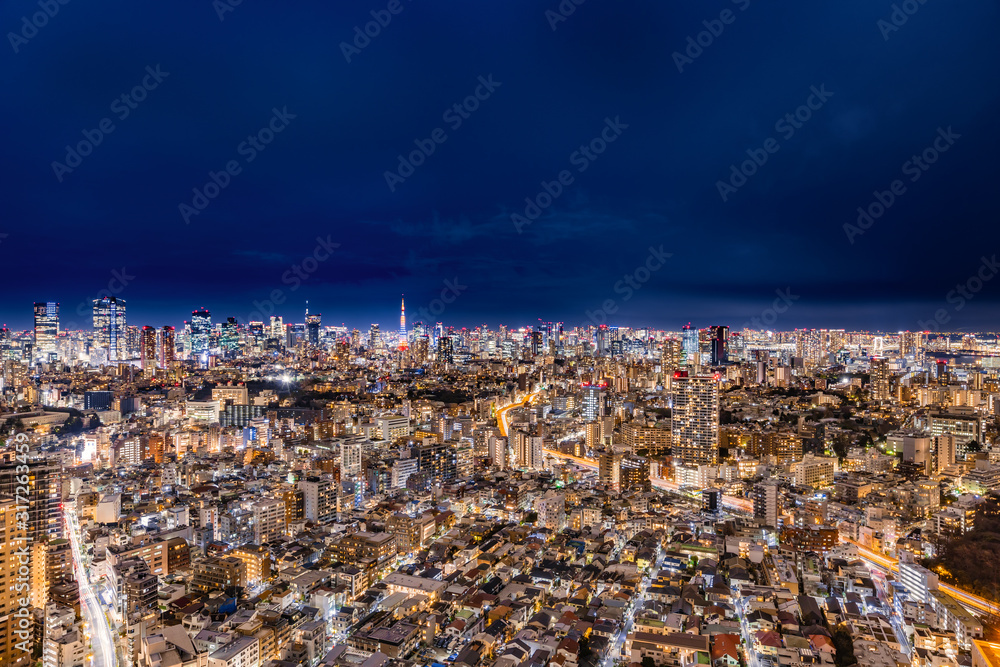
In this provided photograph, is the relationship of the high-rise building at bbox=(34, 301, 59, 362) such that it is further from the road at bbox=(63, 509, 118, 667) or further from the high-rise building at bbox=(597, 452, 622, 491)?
the high-rise building at bbox=(597, 452, 622, 491)

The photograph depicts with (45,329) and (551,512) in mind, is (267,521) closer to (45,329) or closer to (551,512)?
(551,512)

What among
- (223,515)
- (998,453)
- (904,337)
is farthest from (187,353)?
(904,337)

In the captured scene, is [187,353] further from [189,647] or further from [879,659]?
[879,659]

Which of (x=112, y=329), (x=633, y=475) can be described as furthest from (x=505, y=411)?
(x=112, y=329)

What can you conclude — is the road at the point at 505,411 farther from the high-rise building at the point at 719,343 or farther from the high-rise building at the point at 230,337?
the high-rise building at the point at 230,337

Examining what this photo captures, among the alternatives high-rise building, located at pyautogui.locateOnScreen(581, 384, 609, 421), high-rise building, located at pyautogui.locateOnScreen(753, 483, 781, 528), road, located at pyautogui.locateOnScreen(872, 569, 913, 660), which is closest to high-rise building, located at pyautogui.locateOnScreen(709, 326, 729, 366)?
high-rise building, located at pyautogui.locateOnScreen(581, 384, 609, 421)

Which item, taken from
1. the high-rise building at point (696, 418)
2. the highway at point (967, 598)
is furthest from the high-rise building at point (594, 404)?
the highway at point (967, 598)
